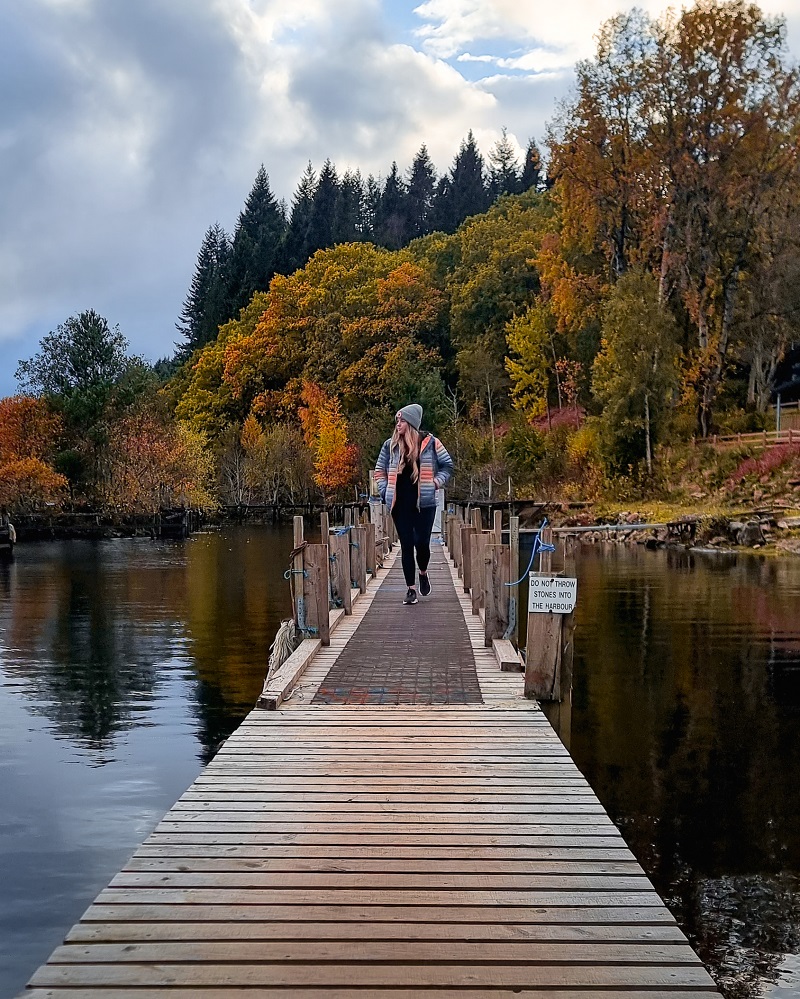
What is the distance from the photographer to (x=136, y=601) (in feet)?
81.3

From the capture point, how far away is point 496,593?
10273 millimetres

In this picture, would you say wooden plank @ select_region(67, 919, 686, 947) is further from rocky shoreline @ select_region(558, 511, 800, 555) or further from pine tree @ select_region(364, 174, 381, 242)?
pine tree @ select_region(364, 174, 381, 242)

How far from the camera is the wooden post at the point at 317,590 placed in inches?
390

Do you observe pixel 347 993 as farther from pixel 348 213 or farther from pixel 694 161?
pixel 348 213

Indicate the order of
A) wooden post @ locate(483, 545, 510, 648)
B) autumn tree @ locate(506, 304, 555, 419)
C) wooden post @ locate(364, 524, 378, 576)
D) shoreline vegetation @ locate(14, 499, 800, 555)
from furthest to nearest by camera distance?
autumn tree @ locate(506, 304, 555, 419), shoreline vegetation @ locate(14, 499, 800, 555), wooden post @ locate(364, 524, 378, 576), wooden post @ locate(483, 545, 510, 648)

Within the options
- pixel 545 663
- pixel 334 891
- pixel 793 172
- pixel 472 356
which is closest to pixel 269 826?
pixel 334 891

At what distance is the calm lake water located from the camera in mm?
7184

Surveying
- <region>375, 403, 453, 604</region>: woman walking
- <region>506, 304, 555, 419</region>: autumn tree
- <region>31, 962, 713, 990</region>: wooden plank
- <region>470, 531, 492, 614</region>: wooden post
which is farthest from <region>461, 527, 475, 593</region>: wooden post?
<region>506, 304, 555, 419</region>: autumn tree

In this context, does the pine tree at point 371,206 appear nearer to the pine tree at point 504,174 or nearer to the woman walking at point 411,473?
the pine tree at point 504,174

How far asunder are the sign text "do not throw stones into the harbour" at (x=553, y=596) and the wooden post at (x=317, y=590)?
8.58 feet

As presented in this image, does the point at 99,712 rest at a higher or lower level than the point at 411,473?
lower

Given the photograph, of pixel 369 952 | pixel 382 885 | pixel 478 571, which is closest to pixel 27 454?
pixel 478 571

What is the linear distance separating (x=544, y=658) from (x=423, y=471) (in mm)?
3804

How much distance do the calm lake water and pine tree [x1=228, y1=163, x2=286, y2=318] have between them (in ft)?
211
